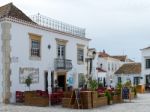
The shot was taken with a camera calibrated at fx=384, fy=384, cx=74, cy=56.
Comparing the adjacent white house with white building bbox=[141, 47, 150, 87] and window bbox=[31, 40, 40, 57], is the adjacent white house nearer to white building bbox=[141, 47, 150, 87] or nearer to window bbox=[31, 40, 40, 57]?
white building bbox=[141, 47, 150, 87]

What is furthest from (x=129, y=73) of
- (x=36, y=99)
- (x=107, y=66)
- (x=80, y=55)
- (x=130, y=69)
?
(x=36, y=99)

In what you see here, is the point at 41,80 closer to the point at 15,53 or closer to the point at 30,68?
the point at 30,68

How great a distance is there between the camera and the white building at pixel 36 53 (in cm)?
2597

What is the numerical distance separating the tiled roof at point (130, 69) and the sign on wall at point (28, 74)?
3559 cm

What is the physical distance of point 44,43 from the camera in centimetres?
2966

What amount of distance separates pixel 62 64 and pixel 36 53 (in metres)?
3.24

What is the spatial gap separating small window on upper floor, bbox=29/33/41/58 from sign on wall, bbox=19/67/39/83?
106 cm

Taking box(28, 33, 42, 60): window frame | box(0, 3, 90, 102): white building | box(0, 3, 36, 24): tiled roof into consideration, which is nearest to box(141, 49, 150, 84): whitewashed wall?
box(0, 3, 90, 102): white building

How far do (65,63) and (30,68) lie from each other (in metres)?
4.58

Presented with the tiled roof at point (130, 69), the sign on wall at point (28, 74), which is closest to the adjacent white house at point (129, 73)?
the tiled roof at point (130, 69)

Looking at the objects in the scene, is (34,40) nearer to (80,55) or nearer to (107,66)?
(80,55)

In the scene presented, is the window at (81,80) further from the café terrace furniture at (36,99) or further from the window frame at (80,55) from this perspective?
the café terrace furniture at (36,99)

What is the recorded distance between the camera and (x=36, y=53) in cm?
2897

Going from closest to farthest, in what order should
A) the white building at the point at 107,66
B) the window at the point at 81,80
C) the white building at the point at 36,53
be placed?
the white building at the point at 36,53
the window at the point at 81,80
the white building at the point at 107,66
